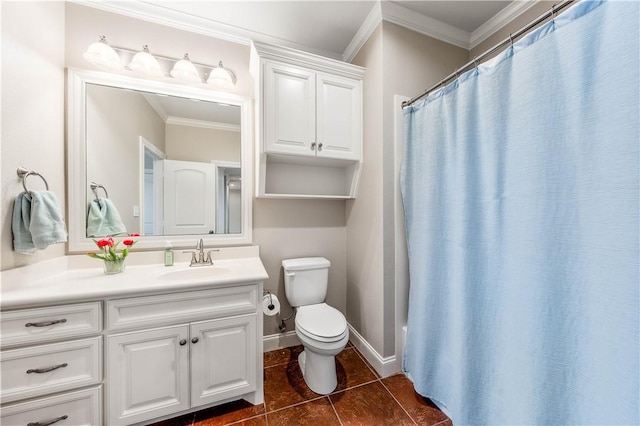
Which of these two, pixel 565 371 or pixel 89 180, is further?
pixel 89 180

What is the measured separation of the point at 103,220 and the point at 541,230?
93.8 inches

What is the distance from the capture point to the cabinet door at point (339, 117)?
1.79 meters

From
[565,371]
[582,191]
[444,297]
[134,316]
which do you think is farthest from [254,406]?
[582,191]

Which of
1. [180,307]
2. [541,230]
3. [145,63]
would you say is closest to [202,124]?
[145,63]

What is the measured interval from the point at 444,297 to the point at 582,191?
79 centimetres

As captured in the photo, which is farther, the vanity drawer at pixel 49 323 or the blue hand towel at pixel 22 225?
the blue hand towel at pixel 22 225

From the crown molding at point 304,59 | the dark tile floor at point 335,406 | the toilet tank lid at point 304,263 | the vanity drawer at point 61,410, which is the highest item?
the crown molding at point 304,59

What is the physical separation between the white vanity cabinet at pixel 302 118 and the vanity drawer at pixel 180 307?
29.7 inches

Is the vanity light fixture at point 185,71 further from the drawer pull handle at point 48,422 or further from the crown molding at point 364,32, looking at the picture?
the drawer pull handle at point 48,422

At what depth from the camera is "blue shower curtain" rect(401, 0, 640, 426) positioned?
2.40 ft

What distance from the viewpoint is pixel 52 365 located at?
3.59 ft

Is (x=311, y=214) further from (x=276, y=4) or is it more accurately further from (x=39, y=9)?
(x=39, y=9)

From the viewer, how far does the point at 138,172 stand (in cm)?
166

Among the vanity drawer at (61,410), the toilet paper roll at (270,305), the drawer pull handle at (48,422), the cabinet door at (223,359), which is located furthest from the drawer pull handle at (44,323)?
the toilet paper roll at (270,305)
